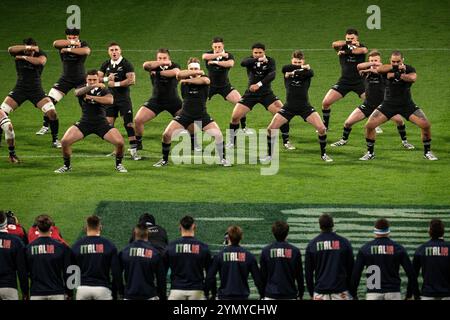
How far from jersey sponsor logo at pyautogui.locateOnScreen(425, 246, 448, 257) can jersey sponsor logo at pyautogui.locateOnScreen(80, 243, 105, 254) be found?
4.52 meters

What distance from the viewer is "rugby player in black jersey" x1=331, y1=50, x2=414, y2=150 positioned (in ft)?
88.3

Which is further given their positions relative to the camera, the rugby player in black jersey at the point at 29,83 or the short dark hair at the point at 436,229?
the rugby player in black jersey at the point at 29,83

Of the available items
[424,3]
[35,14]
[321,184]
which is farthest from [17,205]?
[424,3]

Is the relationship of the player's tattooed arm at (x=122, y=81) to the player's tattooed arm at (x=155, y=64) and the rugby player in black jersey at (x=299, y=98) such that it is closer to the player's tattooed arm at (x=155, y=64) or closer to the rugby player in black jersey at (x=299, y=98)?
the player's tattooed arm at (x=155, y=64)

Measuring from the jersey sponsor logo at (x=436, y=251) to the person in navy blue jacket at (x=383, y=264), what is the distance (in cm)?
31

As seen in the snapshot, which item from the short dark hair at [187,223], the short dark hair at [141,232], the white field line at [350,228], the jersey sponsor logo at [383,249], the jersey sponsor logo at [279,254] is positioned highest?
the short dark hair at [187,223]

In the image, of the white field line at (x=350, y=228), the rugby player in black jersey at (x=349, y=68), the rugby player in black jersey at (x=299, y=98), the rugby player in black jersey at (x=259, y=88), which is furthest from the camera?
the rugby player in black jersey at (x=349, y=68)

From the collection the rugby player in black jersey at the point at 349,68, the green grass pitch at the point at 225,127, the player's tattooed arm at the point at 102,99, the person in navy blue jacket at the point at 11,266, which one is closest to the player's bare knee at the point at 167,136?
the green grass pitch at the point at 225,127

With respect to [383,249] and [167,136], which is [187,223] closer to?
[383,249]

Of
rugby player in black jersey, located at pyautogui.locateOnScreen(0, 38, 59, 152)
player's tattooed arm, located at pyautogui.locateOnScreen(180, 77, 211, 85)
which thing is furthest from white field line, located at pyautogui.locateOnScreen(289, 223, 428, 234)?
rugby player in black jersey, located at pyautogui.locateOnScreen(0, 38, 59, 152)

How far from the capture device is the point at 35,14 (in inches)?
1516

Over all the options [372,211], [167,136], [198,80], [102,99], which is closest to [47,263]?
[372,211]

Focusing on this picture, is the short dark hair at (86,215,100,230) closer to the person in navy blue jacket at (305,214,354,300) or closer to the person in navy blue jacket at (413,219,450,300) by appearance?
the person in navy blue jacket at (305,214,354,300)

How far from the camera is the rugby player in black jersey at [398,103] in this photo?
84.7ft
